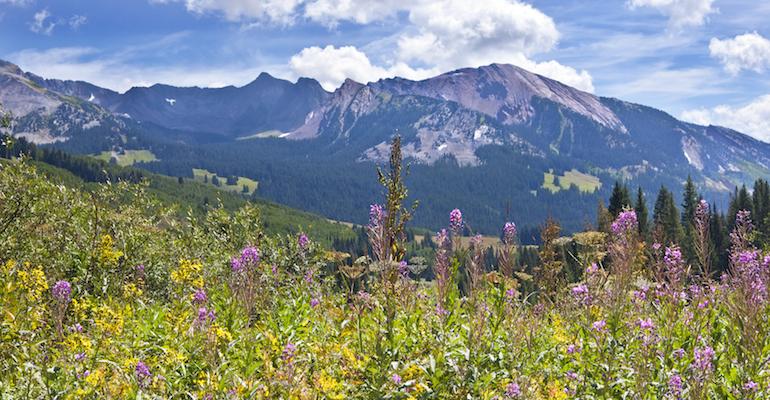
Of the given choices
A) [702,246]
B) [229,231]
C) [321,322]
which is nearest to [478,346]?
[321,322]

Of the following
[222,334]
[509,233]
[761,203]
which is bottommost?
[222,334]

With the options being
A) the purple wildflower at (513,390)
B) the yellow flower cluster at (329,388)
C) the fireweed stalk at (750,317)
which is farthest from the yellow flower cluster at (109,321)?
the fireweed stalk at (750,317)

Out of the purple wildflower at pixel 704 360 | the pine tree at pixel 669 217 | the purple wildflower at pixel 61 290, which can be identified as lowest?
the pine tree at pixel 669 217

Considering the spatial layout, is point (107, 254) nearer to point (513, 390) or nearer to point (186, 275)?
point (186, 275)

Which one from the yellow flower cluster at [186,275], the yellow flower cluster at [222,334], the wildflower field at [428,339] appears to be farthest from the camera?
the yellow flower cluster at [186,275]

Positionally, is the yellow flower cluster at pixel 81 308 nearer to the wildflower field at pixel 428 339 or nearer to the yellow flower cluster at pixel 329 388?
the wildflower field at pixel 428 339

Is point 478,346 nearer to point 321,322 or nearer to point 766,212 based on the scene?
point 321,322

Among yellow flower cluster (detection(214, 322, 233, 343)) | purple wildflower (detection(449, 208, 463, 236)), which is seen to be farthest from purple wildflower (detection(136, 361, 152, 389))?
purple wildflower (detection(449, 208, 463, 236))

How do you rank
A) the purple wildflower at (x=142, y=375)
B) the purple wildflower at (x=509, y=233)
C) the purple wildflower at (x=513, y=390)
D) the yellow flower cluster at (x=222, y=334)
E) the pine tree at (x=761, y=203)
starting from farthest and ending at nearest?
1. the pine tree at (x=761, y=203)
2. the purple wildflower at (x=509, y=233)
3. the yellow flower cluster at (x=222, y=334)
4. the purple wildflower at (x=142, y=375)
5. the purple wildflower at (x=513, y=390)

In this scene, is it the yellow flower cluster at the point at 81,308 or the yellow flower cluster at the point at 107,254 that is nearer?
the yellow flower cluster at the point at 81,308

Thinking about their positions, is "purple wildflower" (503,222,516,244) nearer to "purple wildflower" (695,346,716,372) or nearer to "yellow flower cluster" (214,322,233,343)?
"purple wildflower" (695,346,716,372)

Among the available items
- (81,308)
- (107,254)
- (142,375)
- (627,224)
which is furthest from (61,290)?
(627,224)

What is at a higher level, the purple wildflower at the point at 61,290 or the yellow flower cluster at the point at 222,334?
the purple wildflower at the point at 61,290

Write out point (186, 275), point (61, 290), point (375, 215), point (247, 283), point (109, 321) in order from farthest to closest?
point (186, 275) < point (109, 321) < point (61, 290) < point (375, 215) < point (247, 283)
